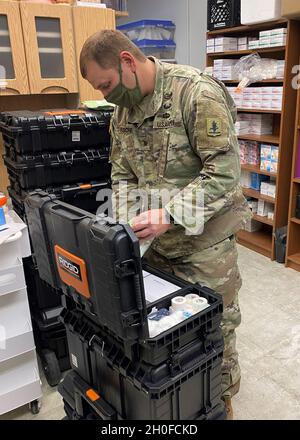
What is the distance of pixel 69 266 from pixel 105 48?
686 millimetres

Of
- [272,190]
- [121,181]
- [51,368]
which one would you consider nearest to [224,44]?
[272,190]

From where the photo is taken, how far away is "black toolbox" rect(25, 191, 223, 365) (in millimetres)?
891

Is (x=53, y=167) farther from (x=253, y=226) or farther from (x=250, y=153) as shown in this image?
(x=253, y=226)

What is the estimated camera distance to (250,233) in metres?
3.74

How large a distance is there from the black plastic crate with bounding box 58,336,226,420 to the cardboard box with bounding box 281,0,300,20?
7.81 feet

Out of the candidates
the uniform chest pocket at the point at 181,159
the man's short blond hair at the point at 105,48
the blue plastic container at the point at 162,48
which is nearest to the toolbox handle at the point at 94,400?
the uniform chest pocket at the point at 181,159

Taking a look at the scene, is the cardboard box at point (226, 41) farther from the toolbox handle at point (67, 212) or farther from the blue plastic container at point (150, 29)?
the toolbox handle at point (67, 212)

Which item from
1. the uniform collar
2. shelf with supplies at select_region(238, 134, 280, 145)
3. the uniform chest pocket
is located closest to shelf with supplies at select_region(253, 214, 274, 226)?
shelf with supplies at select_region(238, 134, 280, 145)

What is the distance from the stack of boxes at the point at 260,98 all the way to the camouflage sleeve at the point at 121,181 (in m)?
1.85

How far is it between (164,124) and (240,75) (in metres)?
2.30

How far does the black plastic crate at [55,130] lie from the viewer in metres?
1.80

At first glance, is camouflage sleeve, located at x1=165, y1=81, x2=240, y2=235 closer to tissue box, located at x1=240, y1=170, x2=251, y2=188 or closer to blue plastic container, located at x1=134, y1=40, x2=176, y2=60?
tissue box, located at x1=240, y1=170, x2=251, y2=188
